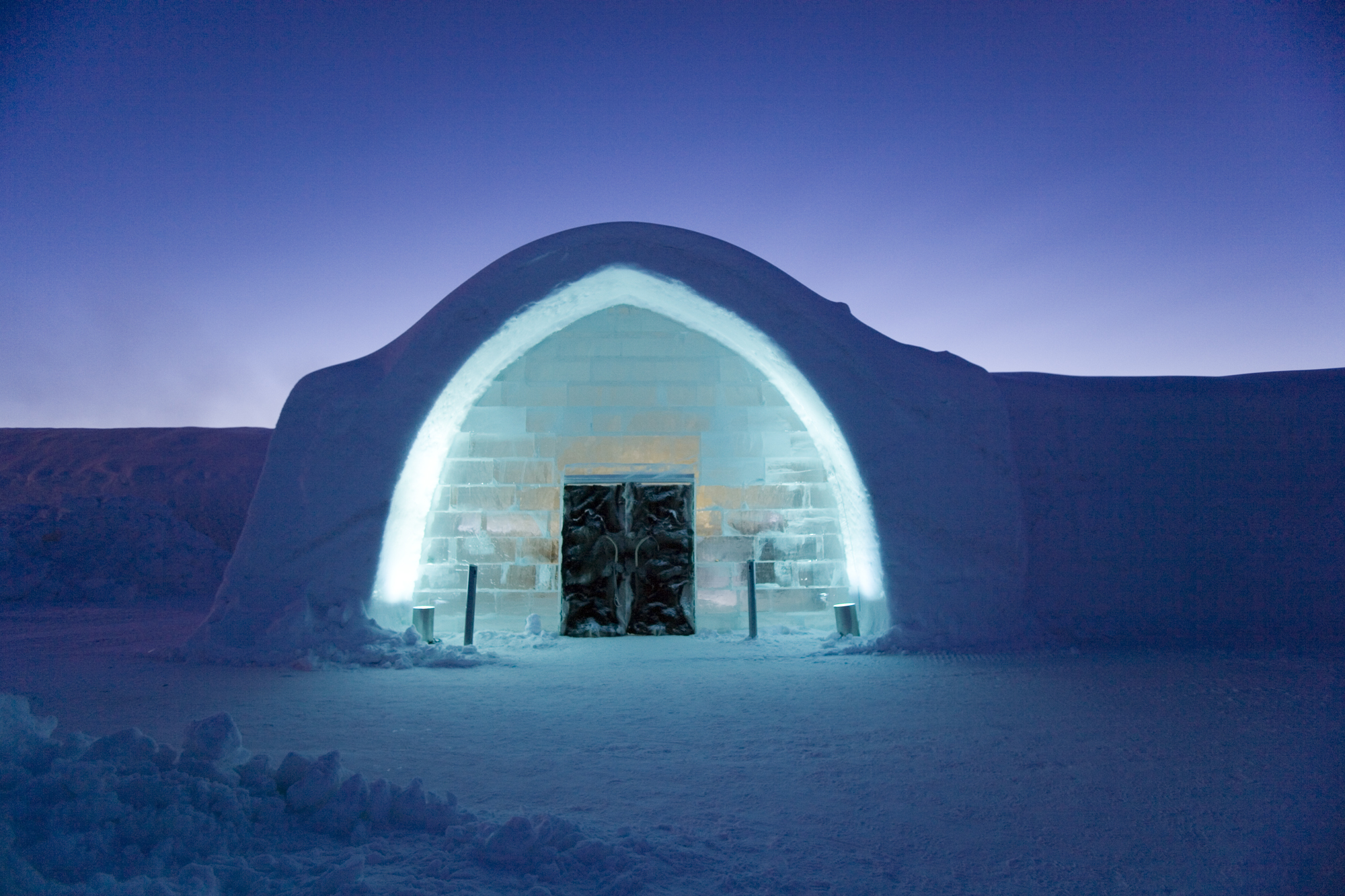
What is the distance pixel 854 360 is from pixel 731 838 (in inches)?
194

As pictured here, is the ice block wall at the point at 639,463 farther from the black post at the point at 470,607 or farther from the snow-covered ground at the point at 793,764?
the snow-covered ground at the point at 793,764

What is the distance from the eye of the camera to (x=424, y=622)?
6.49 metres

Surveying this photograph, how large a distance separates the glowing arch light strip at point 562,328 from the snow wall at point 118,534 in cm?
674

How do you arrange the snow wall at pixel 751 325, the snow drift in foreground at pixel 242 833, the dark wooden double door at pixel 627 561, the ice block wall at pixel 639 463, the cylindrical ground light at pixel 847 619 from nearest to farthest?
1. the snow drift in foreground at pixel 242 833
2. the snow wall at pixel 751 325
3. the cylindrical ground light at pixel 847 619
4. the dark wooden double door at pixel 627 561
5. the ice block wall at pixel 639 463

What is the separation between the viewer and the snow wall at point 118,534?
10391 mm

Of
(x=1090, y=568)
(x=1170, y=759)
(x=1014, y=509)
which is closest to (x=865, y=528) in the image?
(x=1014, y=509)

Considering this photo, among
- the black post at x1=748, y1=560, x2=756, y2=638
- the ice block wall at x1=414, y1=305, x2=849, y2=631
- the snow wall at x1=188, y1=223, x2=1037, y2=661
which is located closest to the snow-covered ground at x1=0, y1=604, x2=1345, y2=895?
the snow wall at x1=188, y1=223, x2=1037, y2=661

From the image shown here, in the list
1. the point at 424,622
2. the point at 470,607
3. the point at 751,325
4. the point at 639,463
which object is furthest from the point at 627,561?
the point at 751,325

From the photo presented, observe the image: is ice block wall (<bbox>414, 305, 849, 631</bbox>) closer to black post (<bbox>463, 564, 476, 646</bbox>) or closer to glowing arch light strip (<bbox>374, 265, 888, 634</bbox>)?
glowing arch light strip (<bbox>374, 265, 888, 634</bbox>)

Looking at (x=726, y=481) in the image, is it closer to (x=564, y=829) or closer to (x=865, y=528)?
(x=865, y=528)

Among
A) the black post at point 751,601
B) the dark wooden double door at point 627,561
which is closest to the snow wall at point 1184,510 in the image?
the black post at point 751,601

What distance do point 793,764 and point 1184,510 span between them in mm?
5920

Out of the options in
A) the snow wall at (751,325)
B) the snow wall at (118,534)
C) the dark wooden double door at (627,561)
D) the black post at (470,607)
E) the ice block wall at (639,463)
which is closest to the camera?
the snow wall at (751,325)

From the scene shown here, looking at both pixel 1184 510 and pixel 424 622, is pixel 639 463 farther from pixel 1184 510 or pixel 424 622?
pixel 1184 510
